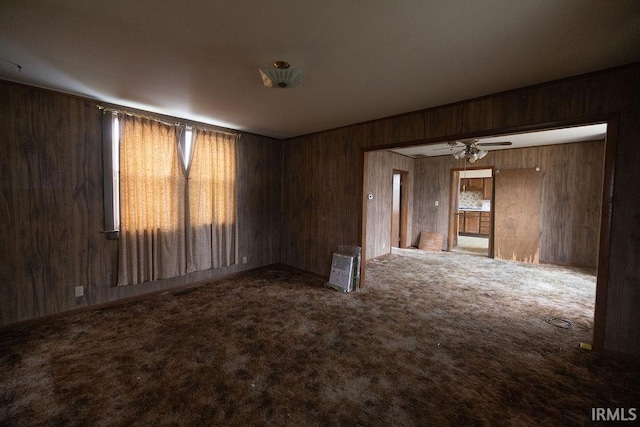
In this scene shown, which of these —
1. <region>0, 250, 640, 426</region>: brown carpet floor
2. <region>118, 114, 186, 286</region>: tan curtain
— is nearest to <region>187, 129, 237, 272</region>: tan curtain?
<region>118, 114, 186, 286</region>: tan curtain

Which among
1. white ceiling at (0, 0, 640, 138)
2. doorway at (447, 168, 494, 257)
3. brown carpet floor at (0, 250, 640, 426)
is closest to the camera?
white ceiling at (0, 0, 640, 138)

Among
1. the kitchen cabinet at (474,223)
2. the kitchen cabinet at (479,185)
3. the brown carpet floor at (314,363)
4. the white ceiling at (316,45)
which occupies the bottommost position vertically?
the brown carpet floor at (314,363)

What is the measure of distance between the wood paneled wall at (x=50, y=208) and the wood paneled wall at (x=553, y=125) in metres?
3.10

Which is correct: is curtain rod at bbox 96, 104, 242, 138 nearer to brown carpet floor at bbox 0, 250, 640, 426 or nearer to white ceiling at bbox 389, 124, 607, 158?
brown carpet floor at bbox 0, 250, 640, 426

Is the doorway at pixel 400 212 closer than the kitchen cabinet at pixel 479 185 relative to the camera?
Yes

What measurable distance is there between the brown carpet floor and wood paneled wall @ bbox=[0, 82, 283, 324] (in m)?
0.33

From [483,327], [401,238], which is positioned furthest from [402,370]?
[401,238]

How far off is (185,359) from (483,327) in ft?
9.87

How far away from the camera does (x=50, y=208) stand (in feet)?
9.30

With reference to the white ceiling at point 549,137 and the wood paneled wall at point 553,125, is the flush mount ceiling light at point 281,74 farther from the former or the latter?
the white ceiling at point 549,137

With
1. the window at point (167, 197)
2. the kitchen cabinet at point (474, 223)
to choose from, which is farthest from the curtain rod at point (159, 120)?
the kitchen cabinet at point (474, 223)

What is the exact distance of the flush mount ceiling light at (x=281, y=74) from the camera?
2.13 metres

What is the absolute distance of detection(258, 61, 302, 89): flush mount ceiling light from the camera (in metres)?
2.13

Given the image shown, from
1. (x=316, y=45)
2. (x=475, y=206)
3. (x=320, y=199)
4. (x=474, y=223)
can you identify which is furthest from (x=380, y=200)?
(x=475, y=206)
